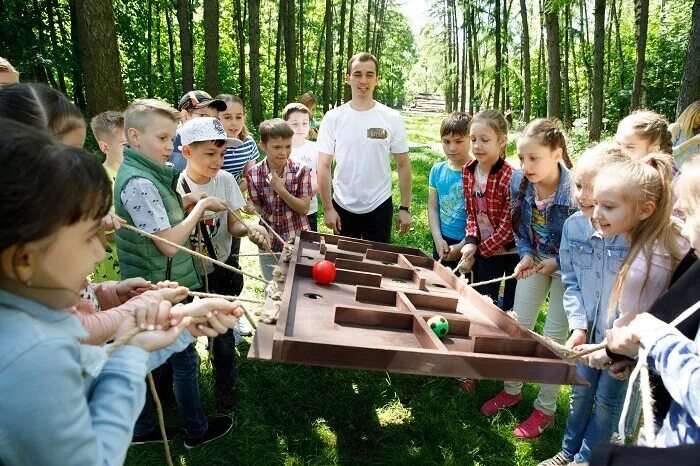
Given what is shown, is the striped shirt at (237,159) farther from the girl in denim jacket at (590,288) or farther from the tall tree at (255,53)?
the tall tree at (255,53)

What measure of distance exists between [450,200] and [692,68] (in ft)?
16.3

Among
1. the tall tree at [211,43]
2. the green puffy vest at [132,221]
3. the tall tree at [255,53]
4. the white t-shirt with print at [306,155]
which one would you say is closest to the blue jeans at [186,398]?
the green puffy vest at [132,221]

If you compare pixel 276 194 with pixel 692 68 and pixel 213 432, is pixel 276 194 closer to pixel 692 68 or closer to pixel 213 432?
pixel 213 432

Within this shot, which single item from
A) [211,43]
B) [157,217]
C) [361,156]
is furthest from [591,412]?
[211,43]

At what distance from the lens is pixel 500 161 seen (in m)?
4.09

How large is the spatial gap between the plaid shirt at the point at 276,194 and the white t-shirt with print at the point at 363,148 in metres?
0.49

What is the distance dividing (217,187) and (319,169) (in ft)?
4.84

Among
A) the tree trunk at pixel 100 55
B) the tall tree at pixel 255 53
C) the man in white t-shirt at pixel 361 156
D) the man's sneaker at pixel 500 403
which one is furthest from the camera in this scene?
the tall tree at pixel 255 53

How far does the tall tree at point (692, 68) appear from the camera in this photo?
6.90 m

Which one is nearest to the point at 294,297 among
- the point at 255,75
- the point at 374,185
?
the point at 374,185

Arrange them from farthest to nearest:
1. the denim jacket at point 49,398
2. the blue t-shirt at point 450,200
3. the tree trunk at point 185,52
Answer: the tree trunk at point 185,52, the blue t-shirt at point 450,200, the denim jacket at point 49,398

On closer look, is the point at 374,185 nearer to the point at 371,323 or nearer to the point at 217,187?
the point at 217,187

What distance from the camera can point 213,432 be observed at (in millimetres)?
3363

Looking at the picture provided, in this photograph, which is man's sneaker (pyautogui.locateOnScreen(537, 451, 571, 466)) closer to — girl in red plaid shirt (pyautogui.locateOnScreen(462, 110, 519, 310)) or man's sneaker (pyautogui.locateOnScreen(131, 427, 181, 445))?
girl in red plaid shirt (pyautogui.locateOnScreen(462, 110, 519, 310))
